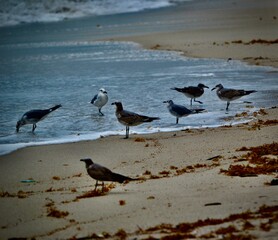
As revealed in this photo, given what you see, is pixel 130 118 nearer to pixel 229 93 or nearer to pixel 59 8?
pixel 229 93

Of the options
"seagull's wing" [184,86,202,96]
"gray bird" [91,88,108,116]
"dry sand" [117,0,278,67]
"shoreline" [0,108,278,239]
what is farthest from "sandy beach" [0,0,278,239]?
"dry sand" [117,0,278,67]

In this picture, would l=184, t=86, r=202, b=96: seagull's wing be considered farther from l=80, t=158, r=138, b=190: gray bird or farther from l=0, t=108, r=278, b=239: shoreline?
l=80, t=158, r=138, b=190: gray bird

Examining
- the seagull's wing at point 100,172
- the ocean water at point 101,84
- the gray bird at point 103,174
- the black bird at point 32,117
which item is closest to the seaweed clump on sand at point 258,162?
the gray bird at point 103,174

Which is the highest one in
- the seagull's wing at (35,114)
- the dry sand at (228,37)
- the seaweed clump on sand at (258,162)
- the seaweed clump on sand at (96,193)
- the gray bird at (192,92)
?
the dry sand at (228,37)

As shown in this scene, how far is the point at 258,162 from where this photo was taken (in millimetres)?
7566

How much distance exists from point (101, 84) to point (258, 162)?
8.94m

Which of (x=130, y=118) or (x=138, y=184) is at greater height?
(x=130, y=118)

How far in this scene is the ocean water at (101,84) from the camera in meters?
11.2

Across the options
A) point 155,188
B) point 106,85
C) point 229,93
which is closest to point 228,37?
point 106,85

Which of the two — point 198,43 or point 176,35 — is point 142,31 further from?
point 198,43

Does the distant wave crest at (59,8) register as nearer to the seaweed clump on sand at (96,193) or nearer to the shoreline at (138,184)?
the shoreline at (138,184)

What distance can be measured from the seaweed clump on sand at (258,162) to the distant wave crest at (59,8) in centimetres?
2938

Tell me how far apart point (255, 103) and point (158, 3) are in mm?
33392

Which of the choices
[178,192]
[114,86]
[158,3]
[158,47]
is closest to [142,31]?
[158,47]
